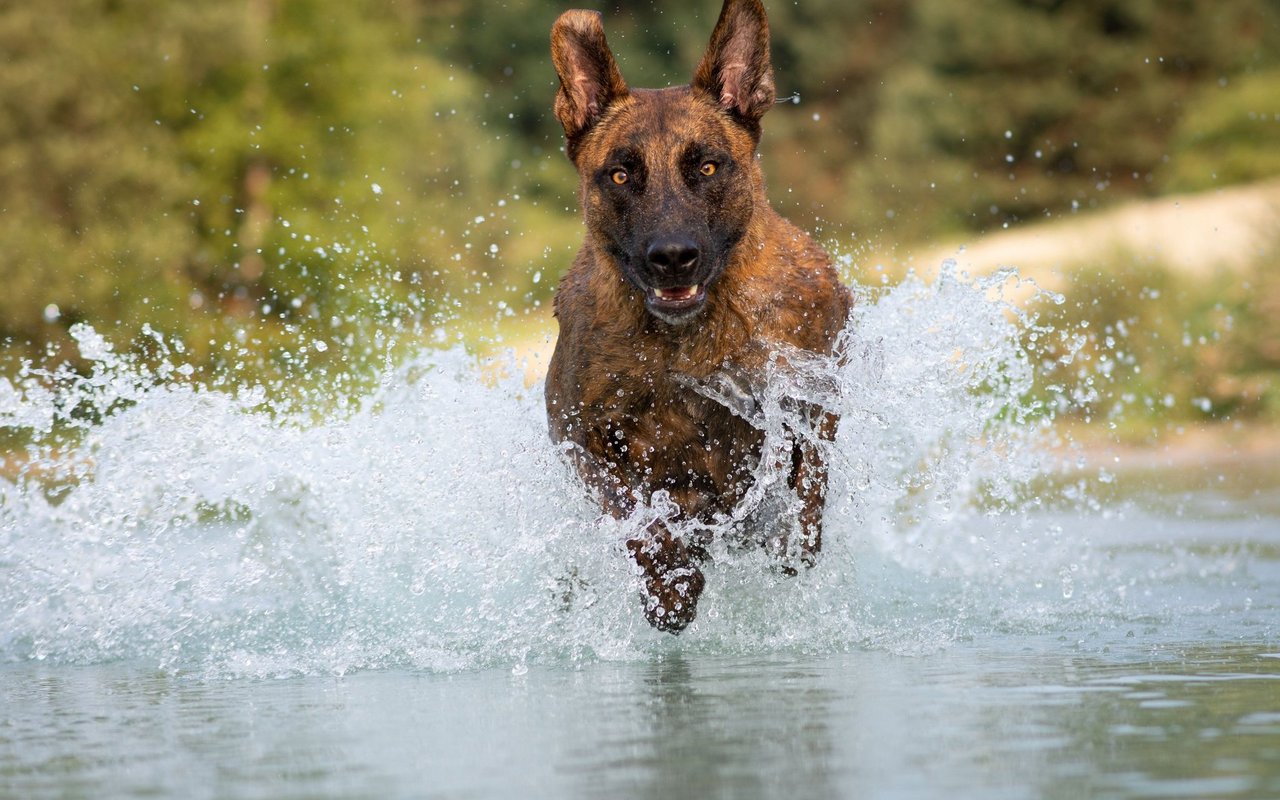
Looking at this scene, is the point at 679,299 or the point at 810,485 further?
the point at 810,485

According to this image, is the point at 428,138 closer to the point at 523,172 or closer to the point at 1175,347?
the point at 523,172

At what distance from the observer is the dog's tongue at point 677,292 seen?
5.68 meters

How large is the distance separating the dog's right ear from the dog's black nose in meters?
0.86

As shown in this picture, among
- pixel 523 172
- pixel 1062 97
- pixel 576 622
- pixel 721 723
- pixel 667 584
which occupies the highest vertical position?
pixel 523 172

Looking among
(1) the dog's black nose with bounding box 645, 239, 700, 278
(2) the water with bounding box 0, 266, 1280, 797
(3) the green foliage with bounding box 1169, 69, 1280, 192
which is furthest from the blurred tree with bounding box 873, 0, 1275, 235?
(1) the dog's black nose with bounding box 645, 239, 700, 278

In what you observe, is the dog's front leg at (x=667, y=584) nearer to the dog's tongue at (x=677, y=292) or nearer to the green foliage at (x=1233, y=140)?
the dog's tongue at (x=677, y=292)

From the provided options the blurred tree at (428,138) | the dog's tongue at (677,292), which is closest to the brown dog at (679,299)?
the dog's tongue at (677,292)

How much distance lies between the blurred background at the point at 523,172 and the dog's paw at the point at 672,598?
2317mm

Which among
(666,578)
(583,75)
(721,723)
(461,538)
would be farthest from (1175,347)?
(721,723)

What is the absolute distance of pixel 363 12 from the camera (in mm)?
26266

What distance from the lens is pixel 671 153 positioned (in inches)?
231

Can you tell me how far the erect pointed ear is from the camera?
Answer: 6.17 meters

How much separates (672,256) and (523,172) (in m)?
33.8

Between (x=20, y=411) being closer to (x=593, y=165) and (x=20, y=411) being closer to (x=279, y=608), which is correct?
(x=279, y=608)
